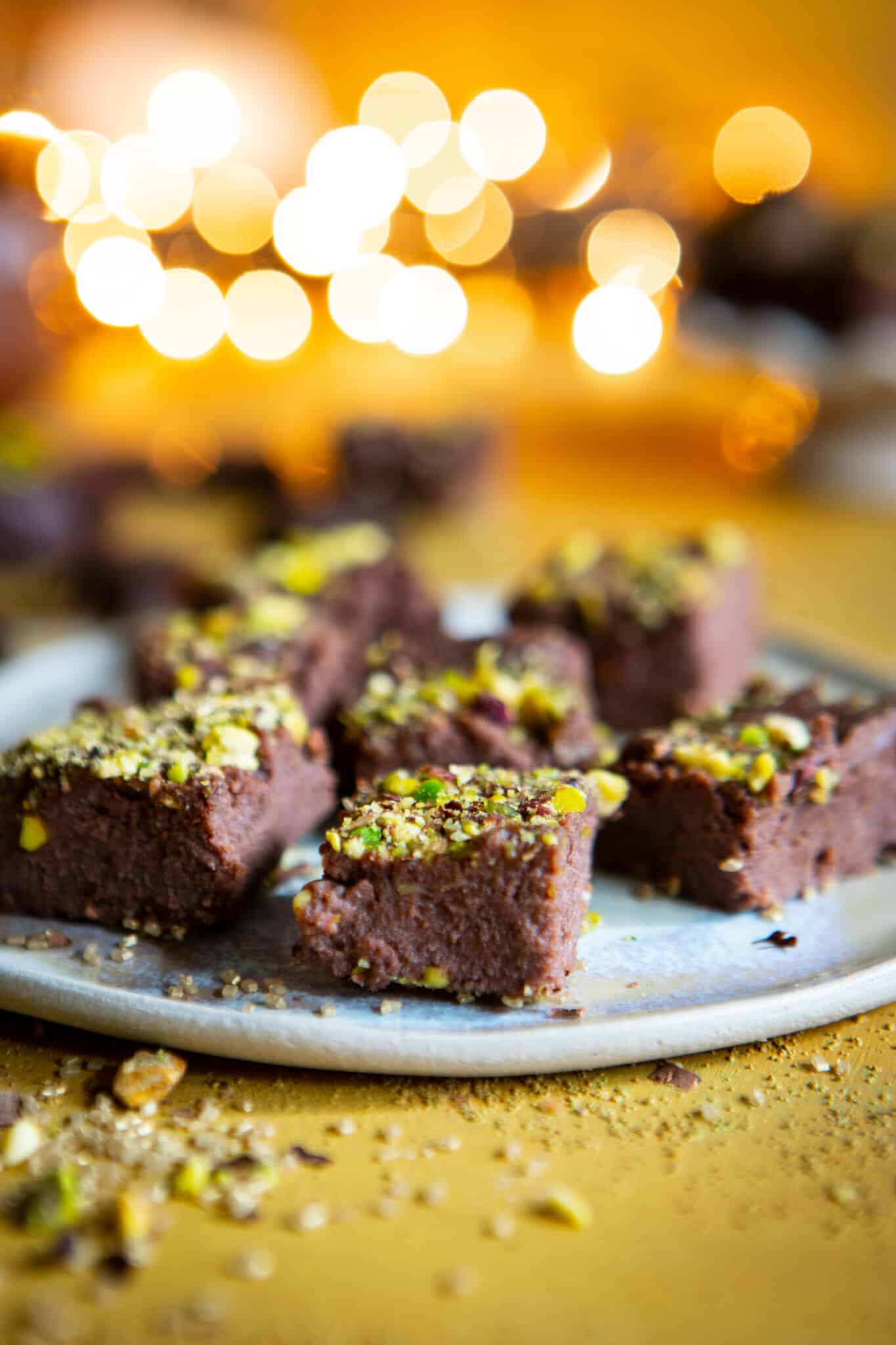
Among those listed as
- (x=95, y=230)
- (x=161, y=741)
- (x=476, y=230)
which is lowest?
(x=161, y=741)

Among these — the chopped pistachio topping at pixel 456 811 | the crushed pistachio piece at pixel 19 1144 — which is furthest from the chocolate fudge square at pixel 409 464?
the crushed pistachio piece at pixel 19 1144

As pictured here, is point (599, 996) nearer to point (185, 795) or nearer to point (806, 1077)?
point (806, 1077)

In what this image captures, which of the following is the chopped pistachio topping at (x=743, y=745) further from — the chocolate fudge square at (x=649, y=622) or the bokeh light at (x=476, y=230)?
the bokeh light at (x=476, y=230)

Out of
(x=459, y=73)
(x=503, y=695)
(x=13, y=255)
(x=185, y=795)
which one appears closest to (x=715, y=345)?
(x=13, y=255)

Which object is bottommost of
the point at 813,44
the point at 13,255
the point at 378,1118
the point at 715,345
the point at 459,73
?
the point at 378,1118

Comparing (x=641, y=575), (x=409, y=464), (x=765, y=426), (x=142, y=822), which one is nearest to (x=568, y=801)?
(x=142, y=822)

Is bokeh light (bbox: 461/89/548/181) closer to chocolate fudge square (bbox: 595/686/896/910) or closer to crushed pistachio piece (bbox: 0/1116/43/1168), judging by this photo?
chocolate fudge square (bbox: 595/686/896/910)

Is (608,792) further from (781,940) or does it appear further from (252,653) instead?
(252,653)
